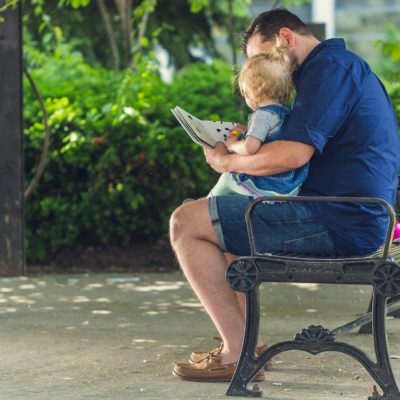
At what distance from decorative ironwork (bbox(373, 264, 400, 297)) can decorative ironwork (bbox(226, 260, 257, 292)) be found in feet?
1.55

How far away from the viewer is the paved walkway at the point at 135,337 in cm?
498

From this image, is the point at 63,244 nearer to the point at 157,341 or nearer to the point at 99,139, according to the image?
the point at 99,139

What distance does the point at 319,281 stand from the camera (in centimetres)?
466

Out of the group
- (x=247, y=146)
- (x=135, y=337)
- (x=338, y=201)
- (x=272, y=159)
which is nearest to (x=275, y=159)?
(x=272, y=159)

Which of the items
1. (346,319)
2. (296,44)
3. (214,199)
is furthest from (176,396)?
(346,319)

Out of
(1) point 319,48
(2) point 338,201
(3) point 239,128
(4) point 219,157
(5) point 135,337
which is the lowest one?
(5) point 135,337

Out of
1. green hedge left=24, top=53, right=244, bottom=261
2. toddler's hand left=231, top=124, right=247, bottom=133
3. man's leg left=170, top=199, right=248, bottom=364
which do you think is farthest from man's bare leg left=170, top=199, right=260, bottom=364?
green hedge left=24, top=53, right=244, bottom=261

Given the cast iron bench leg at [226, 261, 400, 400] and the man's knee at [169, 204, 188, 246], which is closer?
the cast iron bench leg at [226, 261, 400, 400]

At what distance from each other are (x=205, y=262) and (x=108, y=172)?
3.53m

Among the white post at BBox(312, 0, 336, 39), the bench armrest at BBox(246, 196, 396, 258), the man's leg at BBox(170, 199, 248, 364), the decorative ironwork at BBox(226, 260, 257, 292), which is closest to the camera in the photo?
the bench armrest at BBox(246, 196, 396, 258)

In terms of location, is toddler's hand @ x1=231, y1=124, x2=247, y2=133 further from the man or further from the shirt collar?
the shirt collar

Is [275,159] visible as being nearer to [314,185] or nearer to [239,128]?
[314,185]

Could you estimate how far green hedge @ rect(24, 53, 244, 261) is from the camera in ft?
27.5

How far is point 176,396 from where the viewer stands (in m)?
4.82
